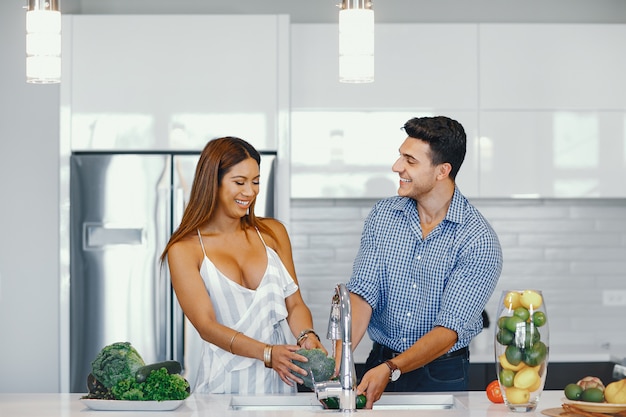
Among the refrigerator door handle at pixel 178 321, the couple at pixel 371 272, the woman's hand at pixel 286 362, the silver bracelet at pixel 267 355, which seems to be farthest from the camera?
the refrigerator door handle at pixel 178 321

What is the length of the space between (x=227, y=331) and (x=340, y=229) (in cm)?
208

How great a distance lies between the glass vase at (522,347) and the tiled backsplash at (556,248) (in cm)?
243

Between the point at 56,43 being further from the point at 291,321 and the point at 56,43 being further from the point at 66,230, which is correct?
the point at 66,230

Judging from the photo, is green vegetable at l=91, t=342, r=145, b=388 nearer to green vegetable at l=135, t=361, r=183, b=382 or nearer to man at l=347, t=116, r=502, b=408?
green vegetable at l=135, t=361, r=183, b=382

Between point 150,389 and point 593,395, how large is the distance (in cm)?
115

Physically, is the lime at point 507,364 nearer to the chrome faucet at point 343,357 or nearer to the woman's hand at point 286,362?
the chrome faucet at point 343,357

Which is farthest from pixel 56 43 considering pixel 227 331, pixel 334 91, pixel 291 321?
pixel 334 91

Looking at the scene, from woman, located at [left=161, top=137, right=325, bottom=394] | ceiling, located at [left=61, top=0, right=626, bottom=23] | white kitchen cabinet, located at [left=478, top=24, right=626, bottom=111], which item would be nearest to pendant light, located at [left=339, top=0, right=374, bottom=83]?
woman, located at [left=161, top=137, right=325, bottom=394]

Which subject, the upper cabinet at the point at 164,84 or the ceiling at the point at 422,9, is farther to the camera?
the ceiling at the point at 422,9

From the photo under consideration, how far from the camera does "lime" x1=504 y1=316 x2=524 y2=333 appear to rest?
2.35m

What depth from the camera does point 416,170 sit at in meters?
2.96

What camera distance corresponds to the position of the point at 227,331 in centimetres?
278

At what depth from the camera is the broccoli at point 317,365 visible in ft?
8.16

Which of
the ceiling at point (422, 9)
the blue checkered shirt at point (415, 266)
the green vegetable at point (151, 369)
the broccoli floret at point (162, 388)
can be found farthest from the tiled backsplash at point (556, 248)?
the broccoli floret at point (162, 388)
